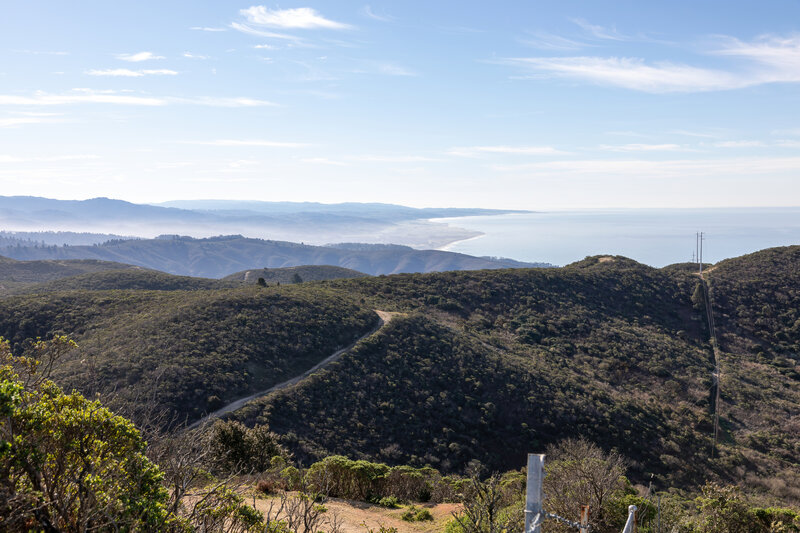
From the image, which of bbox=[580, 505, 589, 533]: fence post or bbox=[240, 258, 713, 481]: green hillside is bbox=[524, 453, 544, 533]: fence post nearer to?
bbox=[580, 505, 589, 533]: fence post

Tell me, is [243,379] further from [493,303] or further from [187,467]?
[493,303]

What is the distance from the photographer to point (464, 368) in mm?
35031

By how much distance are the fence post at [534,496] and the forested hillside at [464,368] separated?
20.6 metres

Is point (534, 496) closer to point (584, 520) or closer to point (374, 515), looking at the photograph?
point (584, 520)

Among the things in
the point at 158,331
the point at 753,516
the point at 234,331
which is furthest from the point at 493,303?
the point at 753,516

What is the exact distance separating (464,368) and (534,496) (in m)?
30.5

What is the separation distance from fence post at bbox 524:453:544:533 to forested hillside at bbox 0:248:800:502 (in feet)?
67.7

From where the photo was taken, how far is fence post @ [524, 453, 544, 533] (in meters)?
5.15

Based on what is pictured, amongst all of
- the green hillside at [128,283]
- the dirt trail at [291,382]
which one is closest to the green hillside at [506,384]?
the dirt trail at [291,382]

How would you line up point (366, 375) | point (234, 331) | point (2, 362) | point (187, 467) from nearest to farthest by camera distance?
1. point (187, 467)
2. point (2, 362)
3. point (366, 375)
4. point (234, 331)

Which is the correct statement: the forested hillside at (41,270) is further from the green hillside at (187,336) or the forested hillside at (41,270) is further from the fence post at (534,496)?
the fence post at (534,496)

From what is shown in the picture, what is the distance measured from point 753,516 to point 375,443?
698 inches

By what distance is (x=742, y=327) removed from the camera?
51.2 m

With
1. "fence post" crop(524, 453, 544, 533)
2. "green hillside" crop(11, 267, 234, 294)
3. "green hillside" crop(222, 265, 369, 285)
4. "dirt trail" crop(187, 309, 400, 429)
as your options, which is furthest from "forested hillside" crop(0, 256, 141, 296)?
"fence post" crop(524, 453, 544, 533)
